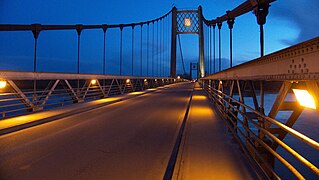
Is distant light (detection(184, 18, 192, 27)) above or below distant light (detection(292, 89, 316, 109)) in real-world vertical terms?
above

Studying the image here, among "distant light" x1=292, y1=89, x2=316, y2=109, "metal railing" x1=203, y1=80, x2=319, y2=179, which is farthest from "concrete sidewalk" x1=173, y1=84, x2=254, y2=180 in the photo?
"distant light" x1=292, y1=89, x2=316, y2=109

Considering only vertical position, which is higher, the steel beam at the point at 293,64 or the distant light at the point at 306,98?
the steel beam at the point at 293,64

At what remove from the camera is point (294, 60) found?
334 cm

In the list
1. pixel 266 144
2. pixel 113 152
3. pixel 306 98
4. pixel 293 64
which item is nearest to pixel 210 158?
pixel 266 144

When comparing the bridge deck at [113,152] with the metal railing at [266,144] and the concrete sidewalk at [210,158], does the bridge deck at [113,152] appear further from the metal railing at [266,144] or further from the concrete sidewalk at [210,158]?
the metal railing at [266,144]

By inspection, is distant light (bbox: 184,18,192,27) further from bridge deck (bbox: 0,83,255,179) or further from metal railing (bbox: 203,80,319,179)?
metal railing (bbox: 203,80,319,179)

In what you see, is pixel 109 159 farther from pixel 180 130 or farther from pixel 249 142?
pixel 180 130

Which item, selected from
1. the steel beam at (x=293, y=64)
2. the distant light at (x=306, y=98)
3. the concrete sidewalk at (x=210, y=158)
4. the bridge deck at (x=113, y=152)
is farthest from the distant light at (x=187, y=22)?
the distant light at (x=306, y=98)

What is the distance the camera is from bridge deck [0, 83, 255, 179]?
4.39m

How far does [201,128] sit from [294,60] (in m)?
5.14

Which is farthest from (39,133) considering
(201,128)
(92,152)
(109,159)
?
(201,128)

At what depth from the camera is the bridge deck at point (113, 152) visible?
4387 millimetres

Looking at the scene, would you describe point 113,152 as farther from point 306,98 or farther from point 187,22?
point 187,22

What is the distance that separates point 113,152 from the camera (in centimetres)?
567
